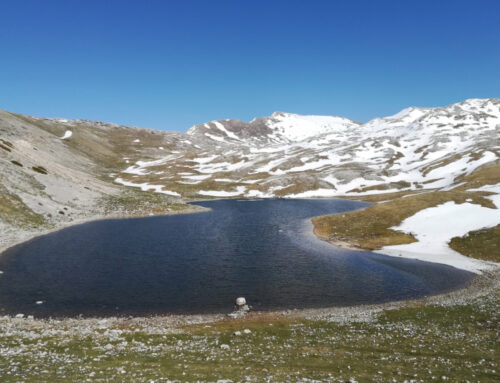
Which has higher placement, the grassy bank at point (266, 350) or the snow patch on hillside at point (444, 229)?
the snow patch on hillside at point (444, 229)

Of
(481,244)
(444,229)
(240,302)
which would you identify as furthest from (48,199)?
(481,244)

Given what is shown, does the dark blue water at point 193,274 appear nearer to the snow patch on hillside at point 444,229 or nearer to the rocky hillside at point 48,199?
the snow patch on hillside at point 444,229

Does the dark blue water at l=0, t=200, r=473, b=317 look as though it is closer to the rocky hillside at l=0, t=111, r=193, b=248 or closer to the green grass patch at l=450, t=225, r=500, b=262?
the rocky hillside at l=0, t=111, r=193, b=248

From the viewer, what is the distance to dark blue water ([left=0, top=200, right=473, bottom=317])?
40812 mm

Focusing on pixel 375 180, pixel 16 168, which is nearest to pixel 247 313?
pixel 16 168

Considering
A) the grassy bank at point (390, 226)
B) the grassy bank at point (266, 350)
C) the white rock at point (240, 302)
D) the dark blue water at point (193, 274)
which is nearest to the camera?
the grassy bank at point (266, 350)

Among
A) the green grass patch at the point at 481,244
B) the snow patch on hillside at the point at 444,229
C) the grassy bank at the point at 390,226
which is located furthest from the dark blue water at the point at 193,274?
the green grass patch at the point at 481,244

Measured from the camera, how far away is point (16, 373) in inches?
736

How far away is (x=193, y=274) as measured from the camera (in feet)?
168

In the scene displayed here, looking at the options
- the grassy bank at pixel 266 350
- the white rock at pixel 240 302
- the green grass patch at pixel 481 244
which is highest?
the green grass patch at pixel 481 244

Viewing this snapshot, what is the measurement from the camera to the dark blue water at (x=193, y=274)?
134 feet

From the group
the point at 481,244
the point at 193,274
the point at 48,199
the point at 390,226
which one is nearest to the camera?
the point at 193,274

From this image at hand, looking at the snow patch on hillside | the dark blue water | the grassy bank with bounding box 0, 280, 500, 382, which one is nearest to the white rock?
the dark blue water

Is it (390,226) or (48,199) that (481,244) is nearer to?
(390,226)
